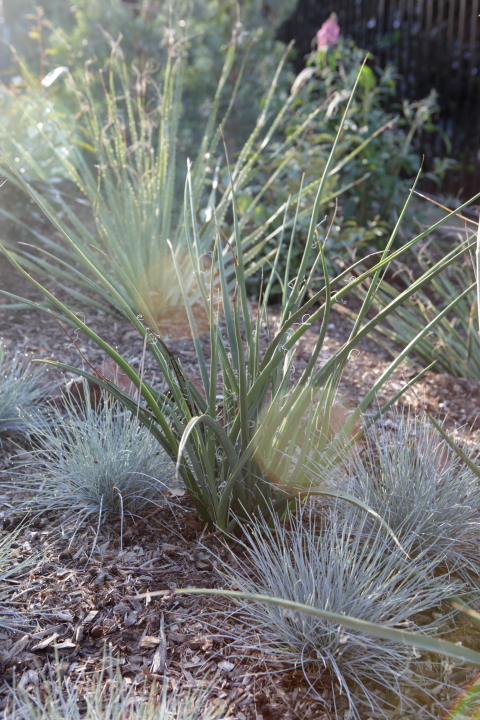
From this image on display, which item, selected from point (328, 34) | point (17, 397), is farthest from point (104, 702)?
point (328, 34)

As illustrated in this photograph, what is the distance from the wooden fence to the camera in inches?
217

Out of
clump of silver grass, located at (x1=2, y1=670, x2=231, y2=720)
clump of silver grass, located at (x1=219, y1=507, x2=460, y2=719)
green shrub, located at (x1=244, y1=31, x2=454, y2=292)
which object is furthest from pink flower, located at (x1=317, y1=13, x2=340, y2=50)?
clump of silver grass, located at (x1=2, y1=670, x2=231, y2=720)

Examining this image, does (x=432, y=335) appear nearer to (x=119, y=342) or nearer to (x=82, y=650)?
(x=119, y=342)

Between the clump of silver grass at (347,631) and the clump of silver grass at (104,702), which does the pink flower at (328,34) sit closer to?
the clump of silver grass at (347,631)

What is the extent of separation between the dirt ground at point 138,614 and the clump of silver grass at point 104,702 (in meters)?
0.03

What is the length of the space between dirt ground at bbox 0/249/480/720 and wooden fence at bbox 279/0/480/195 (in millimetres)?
4783

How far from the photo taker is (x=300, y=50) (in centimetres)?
818

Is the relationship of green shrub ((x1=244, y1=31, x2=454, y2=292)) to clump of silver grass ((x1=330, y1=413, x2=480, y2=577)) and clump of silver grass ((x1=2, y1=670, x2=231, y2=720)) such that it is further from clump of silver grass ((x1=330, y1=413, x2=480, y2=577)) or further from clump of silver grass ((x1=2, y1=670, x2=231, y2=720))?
clump of silver grass ((x1=2, y1=670, x2=231, y2=720))

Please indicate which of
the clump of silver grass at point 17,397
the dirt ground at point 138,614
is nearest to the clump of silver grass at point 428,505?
the dirt ground at point 138,614

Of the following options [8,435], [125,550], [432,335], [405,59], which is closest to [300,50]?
[405,59]

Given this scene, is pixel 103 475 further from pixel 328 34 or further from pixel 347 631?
pixel 328 34

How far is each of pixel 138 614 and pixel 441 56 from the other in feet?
20.0

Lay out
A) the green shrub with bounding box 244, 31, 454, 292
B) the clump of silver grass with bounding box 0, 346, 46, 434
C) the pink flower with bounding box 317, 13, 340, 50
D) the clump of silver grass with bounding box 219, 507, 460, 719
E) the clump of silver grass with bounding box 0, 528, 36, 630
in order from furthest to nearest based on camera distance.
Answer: the pink flower with bounding box 317, 13, 340, 50 → the green shrub with bounding box 244, 31, 454, 292 → the clump of silver grass with bounding box 0, 346, 46, 434 → the clump of silver grass with bounding box 0, 528, 36, 630 → the clump of silver grass with bounding box 219, 507, 460, 719

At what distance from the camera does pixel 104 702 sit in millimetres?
1178
